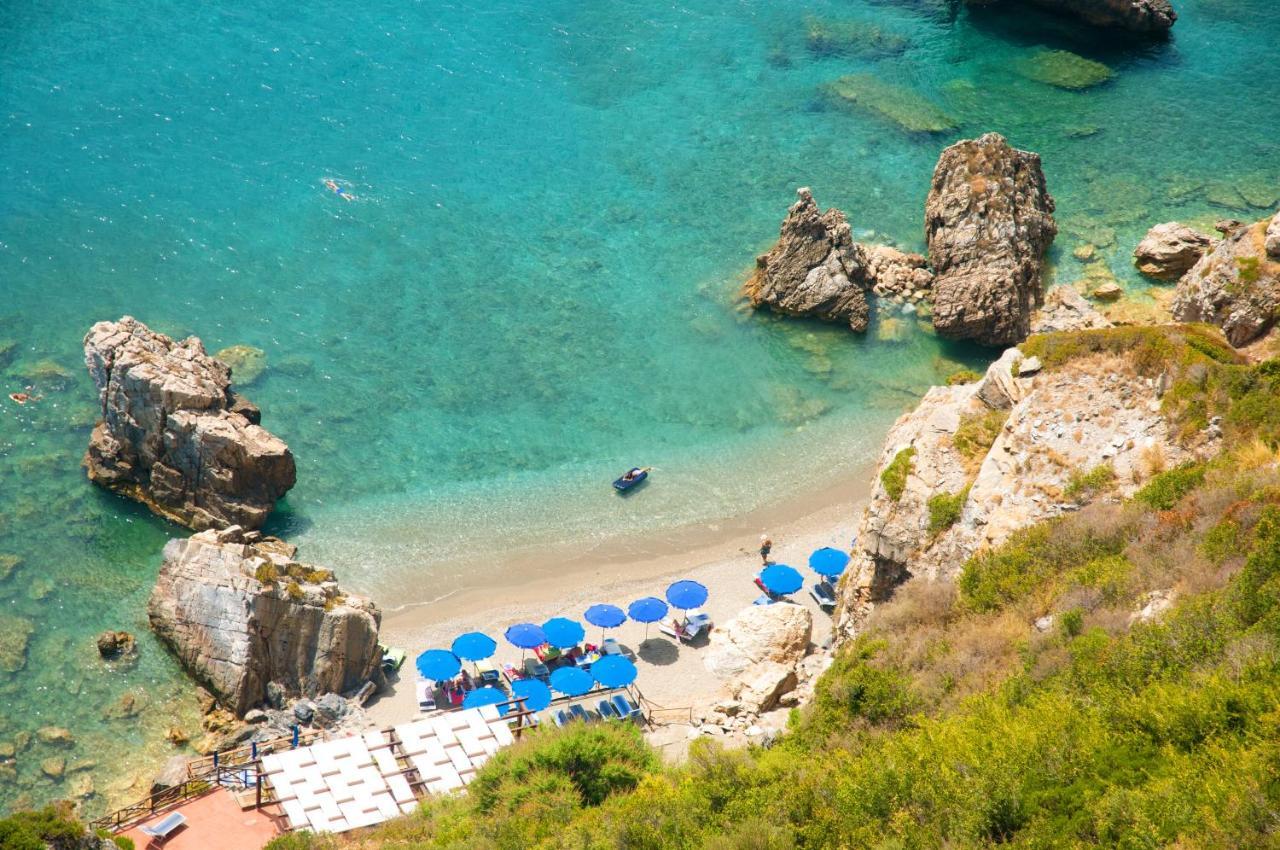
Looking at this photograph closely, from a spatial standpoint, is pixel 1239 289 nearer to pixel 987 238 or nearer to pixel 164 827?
pixel 987 238

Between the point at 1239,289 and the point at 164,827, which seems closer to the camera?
the point at 164,827

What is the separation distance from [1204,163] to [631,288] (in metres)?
40.1

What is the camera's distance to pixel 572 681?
4188 centimetres

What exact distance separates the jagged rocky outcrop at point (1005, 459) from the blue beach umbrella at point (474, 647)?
14.1m

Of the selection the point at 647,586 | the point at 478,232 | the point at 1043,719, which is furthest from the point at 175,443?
the point at 1043,719

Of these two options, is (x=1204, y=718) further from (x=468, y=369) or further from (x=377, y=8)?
(x=377, y=8)

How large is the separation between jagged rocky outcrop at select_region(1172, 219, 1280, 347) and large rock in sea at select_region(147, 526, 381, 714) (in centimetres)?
3451

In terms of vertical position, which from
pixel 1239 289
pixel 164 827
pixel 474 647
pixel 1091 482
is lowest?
pixel 474 647

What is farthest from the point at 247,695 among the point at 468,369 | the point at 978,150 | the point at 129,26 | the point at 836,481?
the point at 129,26

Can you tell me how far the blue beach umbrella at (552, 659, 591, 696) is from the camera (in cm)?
4153

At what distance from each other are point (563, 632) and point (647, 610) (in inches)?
143

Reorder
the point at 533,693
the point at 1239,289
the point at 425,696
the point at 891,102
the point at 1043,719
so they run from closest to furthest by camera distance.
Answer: the point at 1043,719, the point at 533,693, the point at 425,696, the point at 1239,289, the point at 891,102

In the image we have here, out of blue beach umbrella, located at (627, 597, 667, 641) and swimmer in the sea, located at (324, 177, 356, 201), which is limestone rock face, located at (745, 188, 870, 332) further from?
swimmer in the sea, located at (324, 177, 356, 201)

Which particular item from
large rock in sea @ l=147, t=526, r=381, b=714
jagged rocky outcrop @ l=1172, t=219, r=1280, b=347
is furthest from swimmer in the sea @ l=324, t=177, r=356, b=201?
jagged rocky outcrop @ l=1172, t=219, r=1280, b=347
